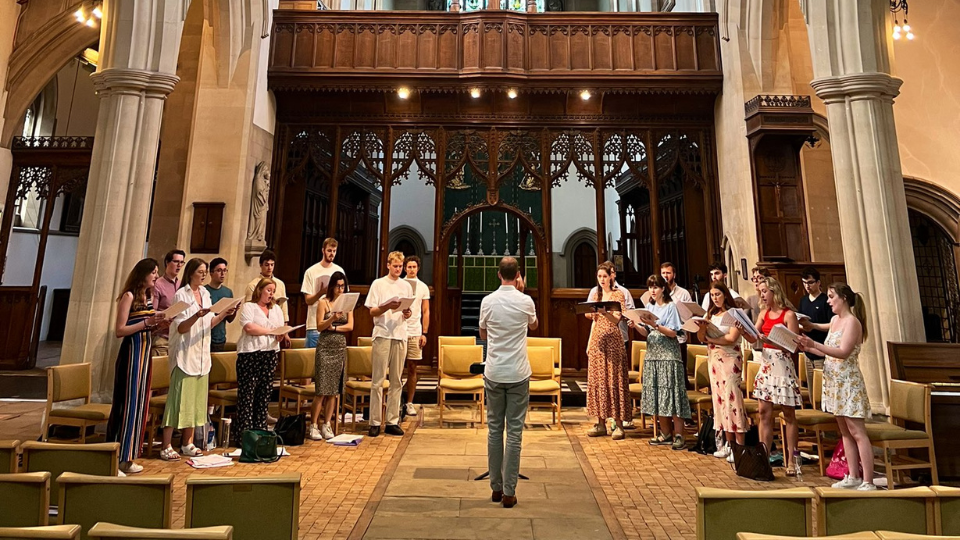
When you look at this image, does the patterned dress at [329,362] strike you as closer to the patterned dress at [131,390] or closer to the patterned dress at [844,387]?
the patterned dress at [131,390]

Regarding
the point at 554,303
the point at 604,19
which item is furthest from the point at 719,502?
the point at 604,19

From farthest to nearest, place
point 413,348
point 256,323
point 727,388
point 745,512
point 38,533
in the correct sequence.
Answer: point 413,348
point 256,323
point 727,388
point 745,512
point 38,533

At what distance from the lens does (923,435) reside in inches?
134

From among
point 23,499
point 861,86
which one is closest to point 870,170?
point 861,86

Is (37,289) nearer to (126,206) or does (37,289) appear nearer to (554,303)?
(126,206)

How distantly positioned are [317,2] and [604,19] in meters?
4.82

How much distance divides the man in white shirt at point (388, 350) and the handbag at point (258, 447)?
39.5 inches

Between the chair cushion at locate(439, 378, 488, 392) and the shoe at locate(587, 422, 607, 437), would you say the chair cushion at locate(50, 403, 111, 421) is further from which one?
the shoe at locate(587, 422, 607, 437)

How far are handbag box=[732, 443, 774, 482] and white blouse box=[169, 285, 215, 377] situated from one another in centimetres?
397

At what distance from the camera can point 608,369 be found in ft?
15.8

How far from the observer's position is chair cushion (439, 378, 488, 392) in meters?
5.15

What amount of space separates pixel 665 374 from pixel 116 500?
3.95 metres

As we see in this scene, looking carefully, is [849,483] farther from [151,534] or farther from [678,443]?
[151,534]

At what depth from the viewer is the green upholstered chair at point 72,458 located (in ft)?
6.77
